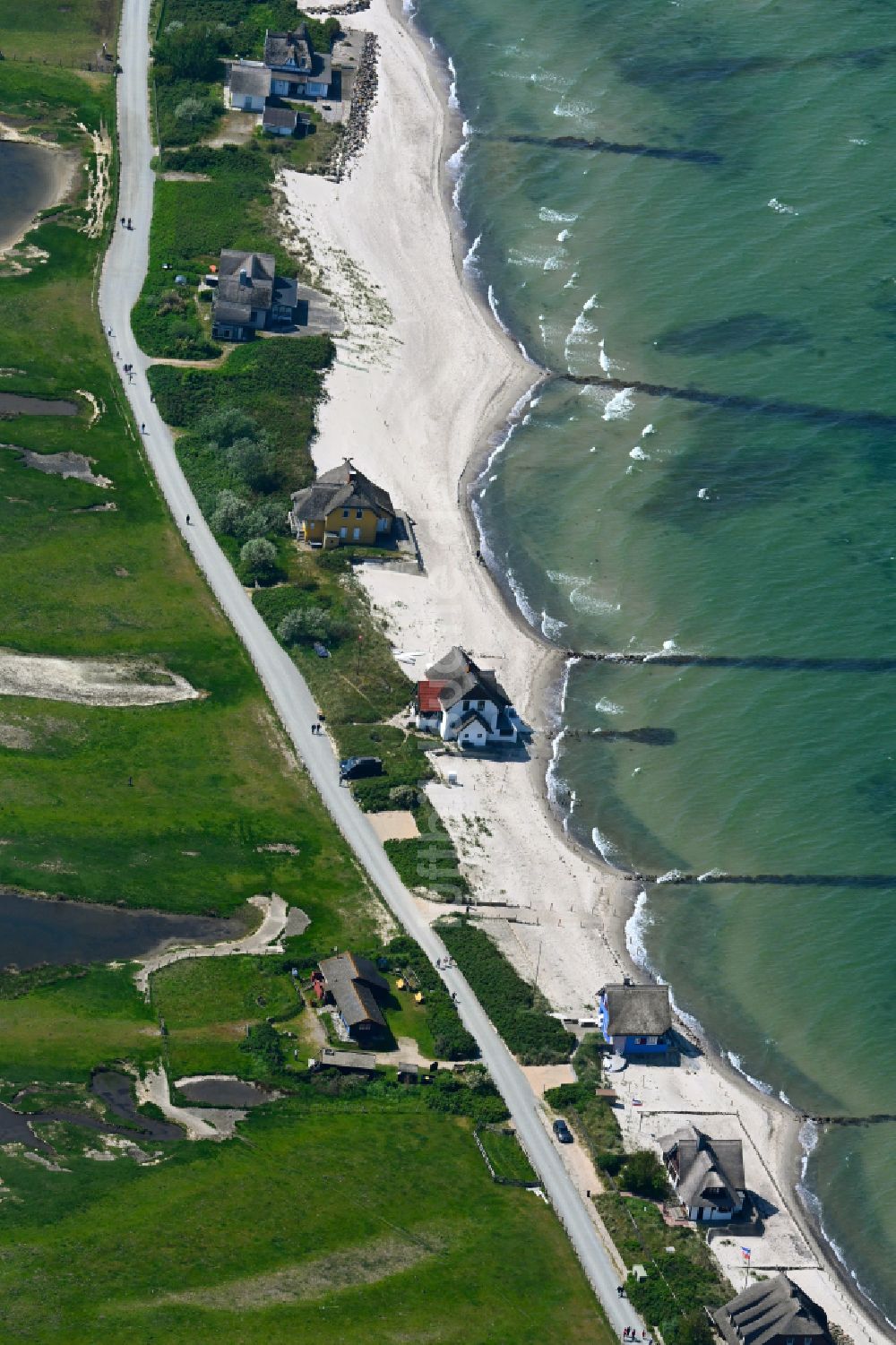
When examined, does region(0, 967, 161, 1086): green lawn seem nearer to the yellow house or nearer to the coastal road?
the coastal road

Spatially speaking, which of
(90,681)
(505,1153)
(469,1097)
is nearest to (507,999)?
(469,1097)

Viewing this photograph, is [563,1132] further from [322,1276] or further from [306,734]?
[306,734]

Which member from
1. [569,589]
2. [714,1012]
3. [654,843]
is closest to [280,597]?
[569,589]

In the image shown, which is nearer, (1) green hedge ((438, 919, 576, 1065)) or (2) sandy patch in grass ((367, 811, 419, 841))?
(1) green hedge ((438, 919, 576, 1065))

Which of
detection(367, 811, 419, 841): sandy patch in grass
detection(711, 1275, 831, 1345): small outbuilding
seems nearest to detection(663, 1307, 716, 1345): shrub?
detection(711, 1275, 831, 1345): small outbuilding

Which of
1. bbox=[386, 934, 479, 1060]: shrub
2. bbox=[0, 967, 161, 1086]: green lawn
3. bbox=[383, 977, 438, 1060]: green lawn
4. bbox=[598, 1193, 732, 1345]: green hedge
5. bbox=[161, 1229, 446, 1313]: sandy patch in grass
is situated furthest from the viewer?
bbox=[383, 977, 438, 1060]: green lawn

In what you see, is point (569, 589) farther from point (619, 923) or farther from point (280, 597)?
point (619, 923)

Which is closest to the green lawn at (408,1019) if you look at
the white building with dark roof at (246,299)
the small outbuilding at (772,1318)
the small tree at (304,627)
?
the small outbuilding at (772,1318)
